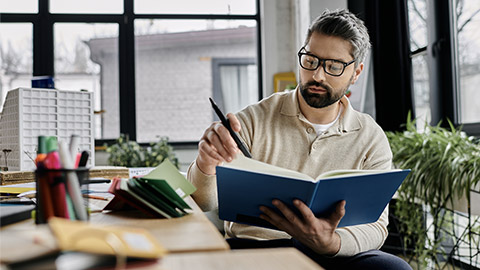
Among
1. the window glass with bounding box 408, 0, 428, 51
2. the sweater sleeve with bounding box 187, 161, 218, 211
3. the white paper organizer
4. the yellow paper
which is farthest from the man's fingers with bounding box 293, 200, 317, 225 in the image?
the window glass with bounding box 408, 0, 428, 51

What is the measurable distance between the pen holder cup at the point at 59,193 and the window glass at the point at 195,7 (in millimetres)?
4442

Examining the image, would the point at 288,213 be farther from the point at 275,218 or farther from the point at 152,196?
the point at 152,196

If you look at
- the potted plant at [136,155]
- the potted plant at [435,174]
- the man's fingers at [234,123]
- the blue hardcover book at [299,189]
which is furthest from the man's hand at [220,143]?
the potted plant at [136,155]

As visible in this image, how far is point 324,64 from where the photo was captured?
1.61m

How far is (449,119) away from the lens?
2.90 metres

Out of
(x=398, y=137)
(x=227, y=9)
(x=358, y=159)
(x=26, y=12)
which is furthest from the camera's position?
(x=227, y=9)

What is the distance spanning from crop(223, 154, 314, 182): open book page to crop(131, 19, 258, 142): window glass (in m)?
3.92

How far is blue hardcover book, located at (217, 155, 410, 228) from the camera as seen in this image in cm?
106

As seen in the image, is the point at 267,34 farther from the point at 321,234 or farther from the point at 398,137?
the point at 321,234

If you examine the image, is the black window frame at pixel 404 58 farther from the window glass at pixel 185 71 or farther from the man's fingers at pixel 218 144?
the man's fingers at pixel 218 144

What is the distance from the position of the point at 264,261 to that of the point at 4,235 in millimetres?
345

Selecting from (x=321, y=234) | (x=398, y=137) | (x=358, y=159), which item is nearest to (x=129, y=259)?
(x=321, y=234)

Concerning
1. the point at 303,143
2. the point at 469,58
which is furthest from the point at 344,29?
the point at 469,58

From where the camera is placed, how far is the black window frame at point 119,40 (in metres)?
4.79
